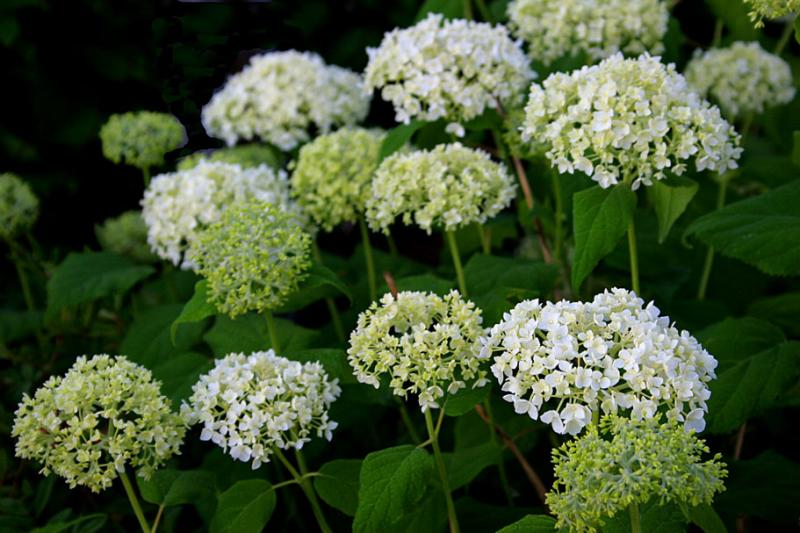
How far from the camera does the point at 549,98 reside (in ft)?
8.48

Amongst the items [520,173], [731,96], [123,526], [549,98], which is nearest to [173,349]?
[123,526]

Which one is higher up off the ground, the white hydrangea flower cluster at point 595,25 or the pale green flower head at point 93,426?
the white hydrangea flower cluster at point 595,25

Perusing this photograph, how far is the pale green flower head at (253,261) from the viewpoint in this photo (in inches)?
97.8

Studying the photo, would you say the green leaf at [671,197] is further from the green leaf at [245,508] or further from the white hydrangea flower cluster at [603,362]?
the green leaf at [245,508]

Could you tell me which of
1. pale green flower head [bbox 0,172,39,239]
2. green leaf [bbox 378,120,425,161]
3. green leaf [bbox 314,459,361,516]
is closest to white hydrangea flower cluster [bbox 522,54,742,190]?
green leaf [bbox 378,120,425,161]

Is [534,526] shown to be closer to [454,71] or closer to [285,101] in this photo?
[454,71]

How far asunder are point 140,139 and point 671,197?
2174 mm

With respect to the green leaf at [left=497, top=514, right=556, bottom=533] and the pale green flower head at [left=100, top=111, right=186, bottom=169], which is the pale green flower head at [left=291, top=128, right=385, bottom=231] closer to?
the pale green flower head at [left=100, top=111, right=186, bottom=169]

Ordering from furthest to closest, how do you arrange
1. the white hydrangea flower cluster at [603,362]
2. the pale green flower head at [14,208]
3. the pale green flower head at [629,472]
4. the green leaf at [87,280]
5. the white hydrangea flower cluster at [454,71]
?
1. the pale green flower head at [14,208]
2. the green leaf at [87,280]
3. the white hydrangea flower cluster at [454,71]
4. the white hydrangea flower cluster at [603,362]
5. the pale green flower head at [629,472]

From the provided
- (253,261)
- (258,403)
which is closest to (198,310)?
(253,261)

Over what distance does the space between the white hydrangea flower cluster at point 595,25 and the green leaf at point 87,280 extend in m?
1.71

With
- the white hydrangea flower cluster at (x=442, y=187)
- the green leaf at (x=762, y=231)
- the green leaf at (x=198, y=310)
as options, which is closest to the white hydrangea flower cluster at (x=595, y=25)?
the white hydrangea flower cluster at (x=442, y=187)

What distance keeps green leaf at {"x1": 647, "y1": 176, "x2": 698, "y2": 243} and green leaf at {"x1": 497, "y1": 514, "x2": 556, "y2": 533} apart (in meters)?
0.98

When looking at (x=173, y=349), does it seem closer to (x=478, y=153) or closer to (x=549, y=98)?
(x=478, y=153)
